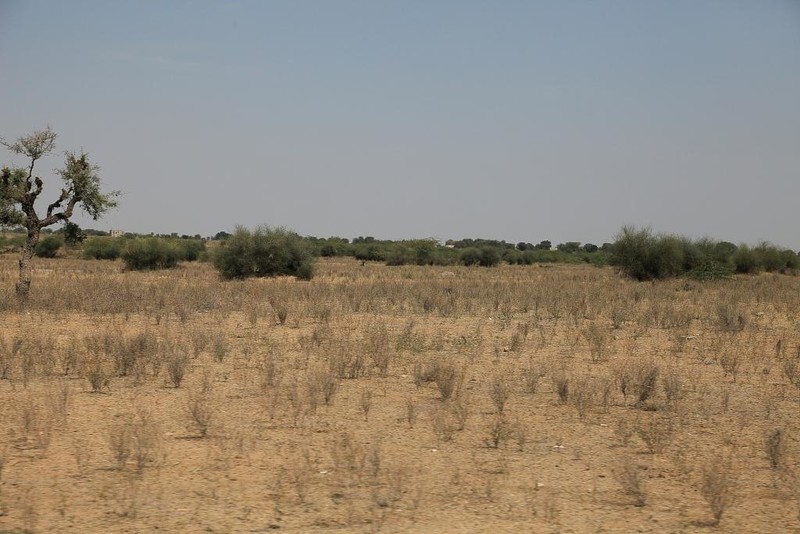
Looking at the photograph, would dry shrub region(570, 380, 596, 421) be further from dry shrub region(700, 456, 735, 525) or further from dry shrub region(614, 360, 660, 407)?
dry shrub region(700, 456, 735, 525)

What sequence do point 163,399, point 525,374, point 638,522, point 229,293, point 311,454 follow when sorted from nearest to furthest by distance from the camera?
point 638,522 → point 311,454 → point 163,399 → point 525,374 → point 229,293

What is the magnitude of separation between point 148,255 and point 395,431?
52.7 m

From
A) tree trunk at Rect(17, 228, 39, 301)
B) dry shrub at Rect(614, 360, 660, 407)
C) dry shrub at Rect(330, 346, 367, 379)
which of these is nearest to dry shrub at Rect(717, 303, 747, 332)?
dry shrub at Rect(614, 360, 660, 407)

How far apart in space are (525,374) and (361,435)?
469cm

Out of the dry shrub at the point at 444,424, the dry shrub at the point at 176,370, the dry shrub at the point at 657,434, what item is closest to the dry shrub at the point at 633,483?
the dry shrub at the point at 657,434

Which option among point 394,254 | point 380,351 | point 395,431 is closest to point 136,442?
point 395,431

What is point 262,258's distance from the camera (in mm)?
46781

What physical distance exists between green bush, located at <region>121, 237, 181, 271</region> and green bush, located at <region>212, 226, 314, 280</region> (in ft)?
43.2

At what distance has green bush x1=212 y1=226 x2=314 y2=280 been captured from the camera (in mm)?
46406

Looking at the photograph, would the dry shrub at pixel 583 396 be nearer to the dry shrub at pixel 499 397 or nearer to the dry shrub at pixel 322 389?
the dry shrub at pixel 499 397

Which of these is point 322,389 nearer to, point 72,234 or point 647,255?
point 72,234

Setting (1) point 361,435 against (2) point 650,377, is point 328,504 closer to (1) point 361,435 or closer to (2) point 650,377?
(1) point 361,435

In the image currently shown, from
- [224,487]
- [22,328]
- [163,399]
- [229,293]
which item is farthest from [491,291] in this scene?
[224,487]

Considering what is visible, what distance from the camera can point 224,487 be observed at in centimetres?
754
